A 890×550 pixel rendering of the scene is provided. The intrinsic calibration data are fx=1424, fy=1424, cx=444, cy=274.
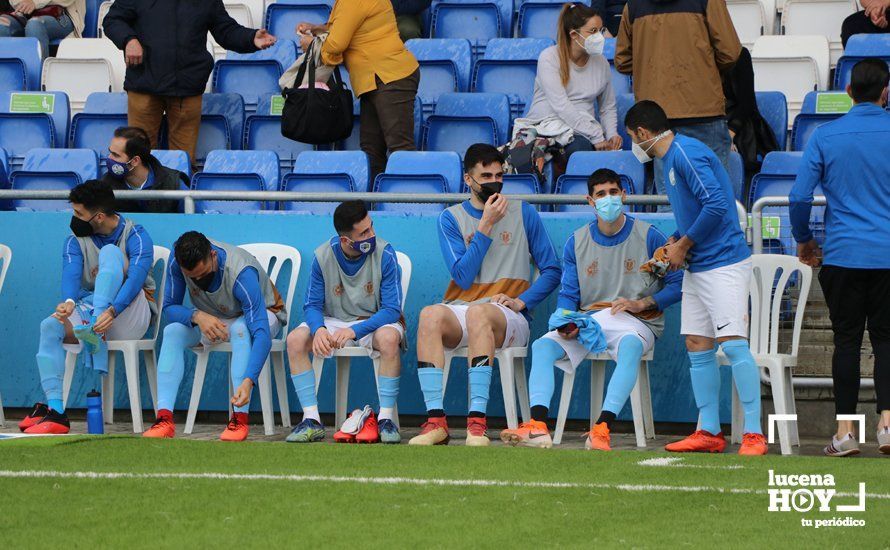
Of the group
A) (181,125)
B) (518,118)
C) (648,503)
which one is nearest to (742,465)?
(648,503)

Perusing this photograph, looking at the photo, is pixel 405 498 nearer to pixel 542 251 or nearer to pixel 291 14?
pixel 542 251

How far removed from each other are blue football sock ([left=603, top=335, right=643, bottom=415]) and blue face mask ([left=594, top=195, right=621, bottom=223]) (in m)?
0.74

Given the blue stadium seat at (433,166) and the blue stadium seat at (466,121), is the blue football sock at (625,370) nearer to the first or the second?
the blue stadium seat at (433,166)

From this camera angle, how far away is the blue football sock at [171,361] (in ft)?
29.0

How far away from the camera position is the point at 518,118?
10.8m

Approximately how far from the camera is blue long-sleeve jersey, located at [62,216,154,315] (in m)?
9.13

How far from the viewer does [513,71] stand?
11.7m

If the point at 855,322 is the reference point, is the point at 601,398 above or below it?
below

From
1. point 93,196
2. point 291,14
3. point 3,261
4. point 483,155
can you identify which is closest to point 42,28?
point 291,14

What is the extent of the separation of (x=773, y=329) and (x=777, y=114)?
2.76m

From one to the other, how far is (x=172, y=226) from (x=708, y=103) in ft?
12.2

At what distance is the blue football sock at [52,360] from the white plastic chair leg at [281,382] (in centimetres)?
136

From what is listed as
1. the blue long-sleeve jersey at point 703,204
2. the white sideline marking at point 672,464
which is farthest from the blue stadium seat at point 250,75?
the white sideline marking at point 672,464

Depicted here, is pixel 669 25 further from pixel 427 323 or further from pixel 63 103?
pixel 63 103
